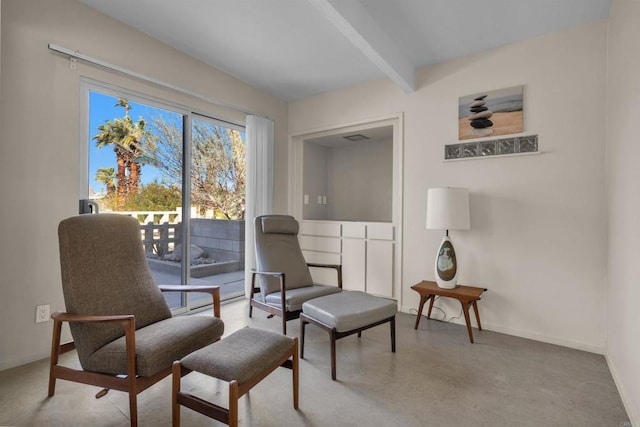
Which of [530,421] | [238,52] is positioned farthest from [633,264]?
[238,52]

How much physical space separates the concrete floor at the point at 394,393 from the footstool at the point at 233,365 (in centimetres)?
31

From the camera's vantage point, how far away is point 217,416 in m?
1.41

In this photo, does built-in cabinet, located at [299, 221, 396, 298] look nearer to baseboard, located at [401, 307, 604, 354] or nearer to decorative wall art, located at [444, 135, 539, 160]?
baseboard, located at [401, 307, 604, 354]

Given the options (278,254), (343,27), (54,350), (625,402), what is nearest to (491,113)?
(343,27)

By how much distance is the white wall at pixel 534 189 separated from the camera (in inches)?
102

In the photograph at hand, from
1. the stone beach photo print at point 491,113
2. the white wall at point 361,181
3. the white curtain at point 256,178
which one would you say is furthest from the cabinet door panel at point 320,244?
the stone beach photo print at point 491,113

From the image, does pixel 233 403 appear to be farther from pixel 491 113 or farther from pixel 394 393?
pixel 491 113

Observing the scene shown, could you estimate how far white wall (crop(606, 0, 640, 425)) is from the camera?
5.60ft

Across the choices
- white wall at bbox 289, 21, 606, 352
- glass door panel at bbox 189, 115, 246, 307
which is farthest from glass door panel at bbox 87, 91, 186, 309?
white wall at bbox 289, 21, 606, 352

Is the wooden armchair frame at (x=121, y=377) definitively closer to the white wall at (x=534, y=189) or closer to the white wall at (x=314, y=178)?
the white wall at (x=534, y=189)

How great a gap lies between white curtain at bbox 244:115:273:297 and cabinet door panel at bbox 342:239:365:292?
114 centimetres

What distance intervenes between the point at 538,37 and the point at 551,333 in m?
2.60

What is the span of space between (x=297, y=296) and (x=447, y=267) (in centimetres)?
142

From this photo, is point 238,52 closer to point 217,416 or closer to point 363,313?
point 363,313
